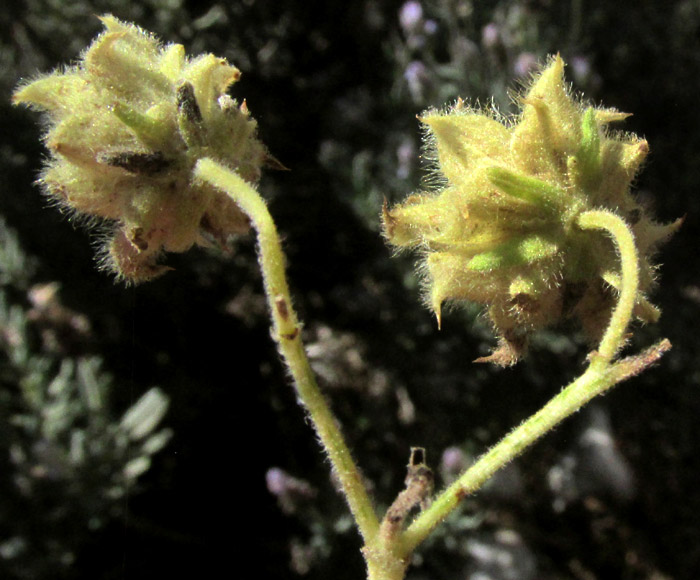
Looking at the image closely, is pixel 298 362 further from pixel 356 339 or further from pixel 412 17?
pixel 412 17

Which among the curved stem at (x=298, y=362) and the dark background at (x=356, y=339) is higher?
the dark background at (x=356, y=339)

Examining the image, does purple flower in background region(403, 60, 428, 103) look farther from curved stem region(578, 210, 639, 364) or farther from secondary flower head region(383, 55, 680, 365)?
curved stem region(578, 210, 639, 364)

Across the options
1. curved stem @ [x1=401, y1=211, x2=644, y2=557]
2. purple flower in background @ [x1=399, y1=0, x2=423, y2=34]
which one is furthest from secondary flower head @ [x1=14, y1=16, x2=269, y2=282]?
purple flower in background @ [x1=399, y1=0, x2=423, y2=34]

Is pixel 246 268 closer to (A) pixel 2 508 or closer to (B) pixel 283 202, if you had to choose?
Answer: (B) pixel 283 202

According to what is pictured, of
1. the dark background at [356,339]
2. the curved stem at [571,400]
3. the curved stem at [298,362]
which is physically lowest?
the curved stem at [571,400]

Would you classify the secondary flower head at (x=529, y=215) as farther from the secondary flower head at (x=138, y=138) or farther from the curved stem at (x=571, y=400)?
the secondary flower head at (x=138, y=138)

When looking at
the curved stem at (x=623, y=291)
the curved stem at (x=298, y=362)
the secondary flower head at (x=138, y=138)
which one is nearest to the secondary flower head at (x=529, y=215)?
the curved stem at (x=623, y=291)
